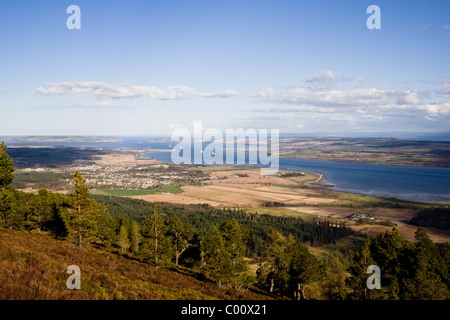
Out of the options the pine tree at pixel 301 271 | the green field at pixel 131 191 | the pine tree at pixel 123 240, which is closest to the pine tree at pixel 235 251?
the pine tree at pixel 301 271

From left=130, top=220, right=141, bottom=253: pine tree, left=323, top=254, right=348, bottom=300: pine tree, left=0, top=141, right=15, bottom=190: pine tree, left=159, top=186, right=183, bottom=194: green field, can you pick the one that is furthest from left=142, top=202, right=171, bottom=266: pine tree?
left=159, top=186, right=183, bottom=194: green field

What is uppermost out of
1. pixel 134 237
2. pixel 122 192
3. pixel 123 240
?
pixel 123 240

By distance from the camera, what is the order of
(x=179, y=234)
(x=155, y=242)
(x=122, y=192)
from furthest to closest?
(x=122, y=192)
(x=179, y=234)
(x=155, y=242)

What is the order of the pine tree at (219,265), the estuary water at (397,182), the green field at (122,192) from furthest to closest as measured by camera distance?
the green field at (122,192), the estuary water at (397,182), the pine tree at (219,265)

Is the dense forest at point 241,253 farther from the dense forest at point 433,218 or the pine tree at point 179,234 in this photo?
the dense forest at point 433,218

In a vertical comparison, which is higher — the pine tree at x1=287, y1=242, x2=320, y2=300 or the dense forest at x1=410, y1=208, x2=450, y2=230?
the pine tree at x1=287, y1=242, x2=320, y2=300

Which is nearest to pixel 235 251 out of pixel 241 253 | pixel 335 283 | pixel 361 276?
pixel 241 253

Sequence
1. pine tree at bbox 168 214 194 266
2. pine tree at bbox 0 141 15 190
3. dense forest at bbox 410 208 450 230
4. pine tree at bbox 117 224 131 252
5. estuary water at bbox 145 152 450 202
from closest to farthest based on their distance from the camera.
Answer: pine tree at bbox 0 141 15 190 → pine tree at bbox 168 214 194 266 → pine tree at bbox 117 224 131 252 → dense forest at bbox 410 208 450 230 → estuary water at bbox 145 152 450 202

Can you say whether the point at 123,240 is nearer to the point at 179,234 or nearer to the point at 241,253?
the point at 179,234

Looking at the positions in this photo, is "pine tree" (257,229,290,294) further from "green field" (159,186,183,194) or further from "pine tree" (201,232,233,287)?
"green field" (159,186,183,194)
